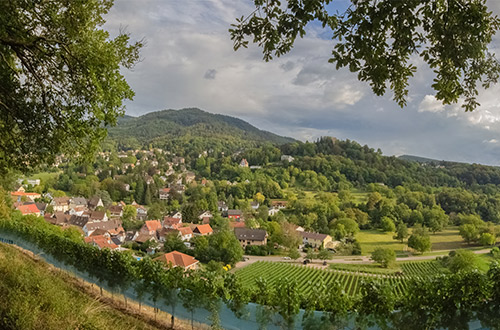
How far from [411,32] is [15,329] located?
209 inches

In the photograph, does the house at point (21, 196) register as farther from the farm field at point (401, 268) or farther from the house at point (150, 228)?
the farm field at point (401, 268)

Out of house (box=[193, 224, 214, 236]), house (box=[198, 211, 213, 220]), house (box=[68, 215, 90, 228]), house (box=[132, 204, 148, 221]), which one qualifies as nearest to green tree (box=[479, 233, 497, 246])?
house (box=[193, 224, 214, 236])

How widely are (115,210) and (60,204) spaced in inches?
373

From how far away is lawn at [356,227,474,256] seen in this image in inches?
1879

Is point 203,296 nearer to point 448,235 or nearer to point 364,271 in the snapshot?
point 364,271

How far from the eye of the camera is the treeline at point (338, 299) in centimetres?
506

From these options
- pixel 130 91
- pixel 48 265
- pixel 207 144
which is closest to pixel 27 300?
pixel 130 91

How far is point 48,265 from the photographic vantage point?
11648 mm

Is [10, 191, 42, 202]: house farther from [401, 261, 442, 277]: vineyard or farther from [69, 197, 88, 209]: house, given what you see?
[401, 261, 442, 277]: vineyard

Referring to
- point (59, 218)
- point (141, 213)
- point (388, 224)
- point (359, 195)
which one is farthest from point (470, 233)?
point (59, 218)

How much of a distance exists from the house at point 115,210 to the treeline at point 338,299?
53.0 meters

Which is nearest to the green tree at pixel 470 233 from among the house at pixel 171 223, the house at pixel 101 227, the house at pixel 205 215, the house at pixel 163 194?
the house at pixel 205 215

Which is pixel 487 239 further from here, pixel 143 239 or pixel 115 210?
pixel 115 210

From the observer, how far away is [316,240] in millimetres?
48031
